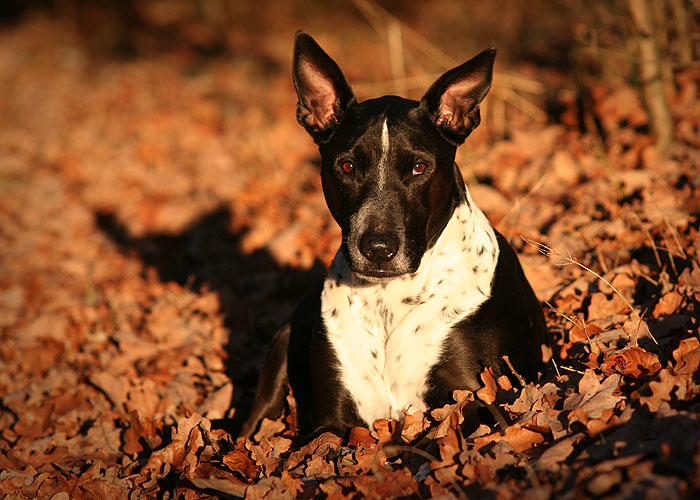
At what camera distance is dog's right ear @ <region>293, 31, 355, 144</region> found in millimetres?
4168

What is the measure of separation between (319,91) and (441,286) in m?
1.42

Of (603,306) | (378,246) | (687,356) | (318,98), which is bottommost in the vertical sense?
(603,306)

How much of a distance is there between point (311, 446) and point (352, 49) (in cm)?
1149

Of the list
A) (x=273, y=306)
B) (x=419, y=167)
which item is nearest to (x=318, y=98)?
(x=419, y=167)

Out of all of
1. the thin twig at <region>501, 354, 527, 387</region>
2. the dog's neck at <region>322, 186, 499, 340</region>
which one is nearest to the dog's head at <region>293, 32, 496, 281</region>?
the dog's neck at <region>322, 186, 499, 340</region>

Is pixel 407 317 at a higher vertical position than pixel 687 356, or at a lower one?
lower

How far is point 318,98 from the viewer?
14.3ft

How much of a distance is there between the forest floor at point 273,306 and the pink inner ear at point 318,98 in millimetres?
1592

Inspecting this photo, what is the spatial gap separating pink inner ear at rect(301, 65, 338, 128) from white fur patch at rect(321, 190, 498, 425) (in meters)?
0.97

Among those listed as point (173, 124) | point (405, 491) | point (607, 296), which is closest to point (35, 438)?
point (405, 491)

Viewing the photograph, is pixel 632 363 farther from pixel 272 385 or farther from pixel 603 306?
pixel 272 385

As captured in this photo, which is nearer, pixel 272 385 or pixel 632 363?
pixel 632 363

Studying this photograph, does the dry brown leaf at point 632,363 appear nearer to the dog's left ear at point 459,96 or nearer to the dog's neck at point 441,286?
the dog's neck at point 441,286

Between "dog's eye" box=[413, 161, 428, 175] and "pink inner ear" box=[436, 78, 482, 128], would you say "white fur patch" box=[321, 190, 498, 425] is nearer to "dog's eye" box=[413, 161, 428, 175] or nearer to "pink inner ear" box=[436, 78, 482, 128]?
"dog's eye" box=[413, 161, 428, 175]
